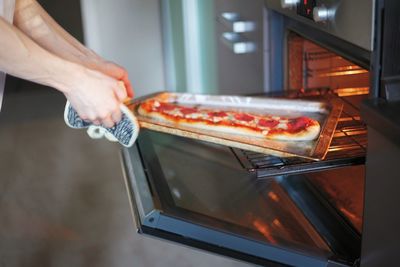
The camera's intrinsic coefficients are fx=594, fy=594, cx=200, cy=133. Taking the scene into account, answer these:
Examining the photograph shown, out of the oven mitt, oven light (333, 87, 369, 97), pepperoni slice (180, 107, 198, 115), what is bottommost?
pepperoni slice (180, 107, 198, 115)

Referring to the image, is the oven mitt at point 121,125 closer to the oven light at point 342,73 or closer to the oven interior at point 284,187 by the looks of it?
the oven interior at point 284,187

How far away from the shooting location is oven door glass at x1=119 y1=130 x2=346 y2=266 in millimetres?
1044

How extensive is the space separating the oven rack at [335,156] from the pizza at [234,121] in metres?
0.06

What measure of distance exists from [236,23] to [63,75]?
0.77m

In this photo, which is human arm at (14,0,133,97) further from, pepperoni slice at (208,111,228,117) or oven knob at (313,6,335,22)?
oven knob at (313,6,335,22)

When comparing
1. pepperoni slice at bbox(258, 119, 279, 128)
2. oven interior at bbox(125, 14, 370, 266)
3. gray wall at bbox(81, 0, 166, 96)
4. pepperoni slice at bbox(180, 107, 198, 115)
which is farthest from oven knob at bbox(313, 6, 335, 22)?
gray wall at bbox(81, 0, 166, 96)

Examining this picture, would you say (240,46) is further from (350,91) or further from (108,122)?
(108,122)

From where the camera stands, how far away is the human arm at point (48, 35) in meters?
1.16

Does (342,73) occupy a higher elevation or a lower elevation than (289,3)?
lower

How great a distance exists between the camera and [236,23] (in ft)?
5.29

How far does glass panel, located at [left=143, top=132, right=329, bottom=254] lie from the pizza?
0.23 ft

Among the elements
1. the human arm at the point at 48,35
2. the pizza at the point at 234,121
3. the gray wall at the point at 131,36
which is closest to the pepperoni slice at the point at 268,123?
the pizza at the point at 234,121

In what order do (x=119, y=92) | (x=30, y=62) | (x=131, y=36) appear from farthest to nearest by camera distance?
(x=131, y=36) → (x=119, y=92) → (x=30, y=62)

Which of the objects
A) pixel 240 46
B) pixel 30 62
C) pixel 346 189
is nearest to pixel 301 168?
pixel 346 189
